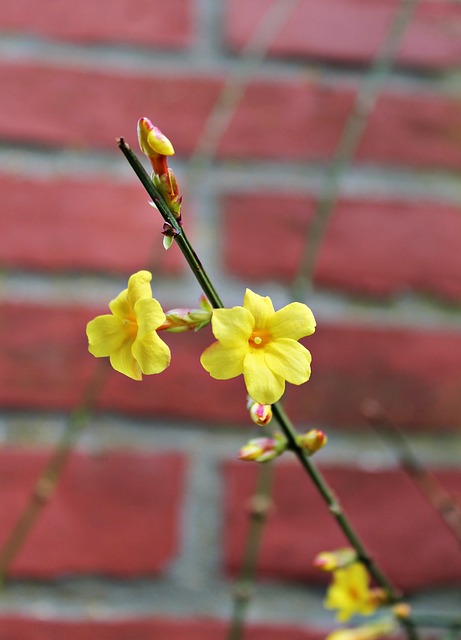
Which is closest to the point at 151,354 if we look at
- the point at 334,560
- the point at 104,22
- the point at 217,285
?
the point at 334,560

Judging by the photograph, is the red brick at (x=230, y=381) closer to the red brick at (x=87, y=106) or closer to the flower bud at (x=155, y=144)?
the red brick at (x=87, y=106)

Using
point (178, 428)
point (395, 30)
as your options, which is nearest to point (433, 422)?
point (178, 428)

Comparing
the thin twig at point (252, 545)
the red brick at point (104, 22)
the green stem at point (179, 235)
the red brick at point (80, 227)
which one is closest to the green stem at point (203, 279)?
the green stem at point (179, 235)

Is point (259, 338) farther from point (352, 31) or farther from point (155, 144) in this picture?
point (352, 31)

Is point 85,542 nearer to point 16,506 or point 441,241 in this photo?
point 16,506

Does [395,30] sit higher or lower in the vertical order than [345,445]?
higher

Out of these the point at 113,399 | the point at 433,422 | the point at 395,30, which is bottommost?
the point at 433,422
